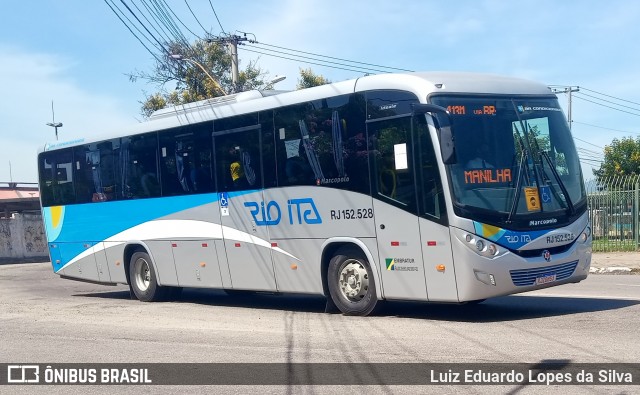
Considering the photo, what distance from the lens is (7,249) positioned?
44.2 meters

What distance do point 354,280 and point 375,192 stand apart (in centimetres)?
143

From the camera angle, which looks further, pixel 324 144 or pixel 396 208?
pixel 324 144

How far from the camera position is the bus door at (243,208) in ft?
48.2

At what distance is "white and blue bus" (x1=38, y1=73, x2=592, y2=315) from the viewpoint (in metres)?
11.6

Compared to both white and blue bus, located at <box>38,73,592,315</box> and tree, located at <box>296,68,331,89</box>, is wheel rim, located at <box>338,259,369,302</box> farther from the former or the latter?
tree, located at <box>296,68,331,89</box>

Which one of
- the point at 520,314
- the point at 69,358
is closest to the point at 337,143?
the point at 520,314

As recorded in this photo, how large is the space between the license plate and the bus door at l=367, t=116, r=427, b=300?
1.51 metres

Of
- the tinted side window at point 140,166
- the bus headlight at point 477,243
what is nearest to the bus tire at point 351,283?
the bus headlight at point 477,243

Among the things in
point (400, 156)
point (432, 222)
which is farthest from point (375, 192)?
point (432, 222)

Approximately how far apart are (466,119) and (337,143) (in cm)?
213

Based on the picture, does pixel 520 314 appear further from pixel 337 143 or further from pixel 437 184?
pixel 337 143

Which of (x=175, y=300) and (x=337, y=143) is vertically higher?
(x=337, y=143)

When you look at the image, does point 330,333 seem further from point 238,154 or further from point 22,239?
point 22,239

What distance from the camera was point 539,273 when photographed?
11859 mm
